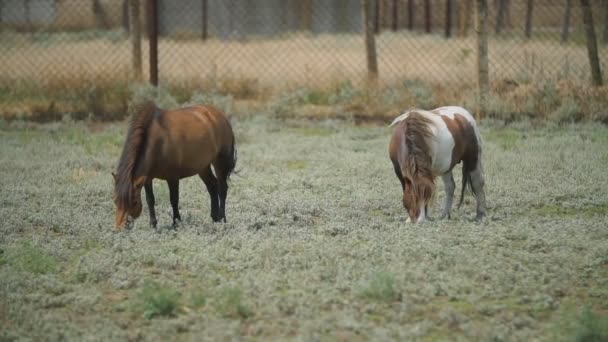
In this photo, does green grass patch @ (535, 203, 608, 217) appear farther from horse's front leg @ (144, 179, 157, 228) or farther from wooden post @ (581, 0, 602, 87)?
wooden post @ (581, 0, 602, 87)

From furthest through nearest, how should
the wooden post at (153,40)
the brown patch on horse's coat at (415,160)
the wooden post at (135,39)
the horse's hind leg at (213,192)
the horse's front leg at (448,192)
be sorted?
1. the wooden post at (135,39)
2. the wooden post at (153,40)
3. the horse's front leg at (448,192)
4. the horse's hind leg at (213,192)
5. the brown patch on horse's coat at (415,160)

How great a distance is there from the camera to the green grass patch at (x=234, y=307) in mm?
6043

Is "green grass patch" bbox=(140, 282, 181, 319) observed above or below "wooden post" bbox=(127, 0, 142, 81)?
below

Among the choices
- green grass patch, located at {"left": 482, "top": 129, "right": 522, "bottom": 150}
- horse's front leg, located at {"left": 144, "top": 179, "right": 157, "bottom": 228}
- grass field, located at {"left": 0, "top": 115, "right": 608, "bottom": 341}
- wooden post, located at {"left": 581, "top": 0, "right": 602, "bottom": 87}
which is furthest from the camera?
wooden post, located at {"left": 581, "top": 0, "right": 602, "bottom": 87}

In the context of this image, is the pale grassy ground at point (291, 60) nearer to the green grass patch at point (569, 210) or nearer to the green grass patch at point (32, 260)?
the green grass patch at point (569, 210)


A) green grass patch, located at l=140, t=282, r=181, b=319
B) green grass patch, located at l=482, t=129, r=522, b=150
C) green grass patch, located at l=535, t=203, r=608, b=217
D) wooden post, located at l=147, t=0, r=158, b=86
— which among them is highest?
wooden post, located at l=147, t=0, r=158, b=86

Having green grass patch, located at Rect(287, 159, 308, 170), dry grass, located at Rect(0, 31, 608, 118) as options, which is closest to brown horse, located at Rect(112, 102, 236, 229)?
green grass patch, located at Rect(287, 159, 308, 170)

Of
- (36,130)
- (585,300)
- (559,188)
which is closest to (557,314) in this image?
(585,300)

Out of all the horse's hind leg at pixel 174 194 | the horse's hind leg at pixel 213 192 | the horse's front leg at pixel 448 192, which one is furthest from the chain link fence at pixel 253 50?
the horse's hind leg at pixel 174 194

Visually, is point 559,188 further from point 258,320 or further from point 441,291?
point 258,320

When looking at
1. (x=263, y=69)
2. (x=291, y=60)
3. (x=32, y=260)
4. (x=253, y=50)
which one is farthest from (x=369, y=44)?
(x=253, y=50)

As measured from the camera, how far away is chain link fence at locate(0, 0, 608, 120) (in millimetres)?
16188

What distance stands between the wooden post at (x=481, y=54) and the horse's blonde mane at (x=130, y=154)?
24.1ft

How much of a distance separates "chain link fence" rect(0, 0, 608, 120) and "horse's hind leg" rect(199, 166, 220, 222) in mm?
6887
